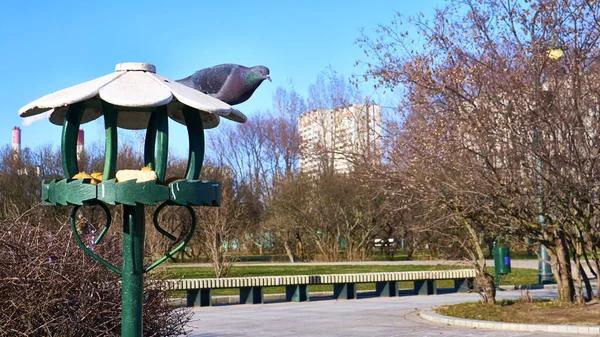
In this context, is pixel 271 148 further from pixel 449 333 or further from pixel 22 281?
pixel 22 281

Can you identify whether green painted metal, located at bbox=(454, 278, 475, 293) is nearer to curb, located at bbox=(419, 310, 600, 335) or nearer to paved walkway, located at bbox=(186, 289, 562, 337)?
paved walkway, located at bbox=(186, 289, 562, 337)

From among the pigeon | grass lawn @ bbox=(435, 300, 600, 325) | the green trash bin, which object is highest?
the pigeon

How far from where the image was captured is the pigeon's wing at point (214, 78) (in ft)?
19.2

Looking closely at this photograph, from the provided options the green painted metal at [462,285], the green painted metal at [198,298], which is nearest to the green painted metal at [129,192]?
the green painted metal at [198,298]

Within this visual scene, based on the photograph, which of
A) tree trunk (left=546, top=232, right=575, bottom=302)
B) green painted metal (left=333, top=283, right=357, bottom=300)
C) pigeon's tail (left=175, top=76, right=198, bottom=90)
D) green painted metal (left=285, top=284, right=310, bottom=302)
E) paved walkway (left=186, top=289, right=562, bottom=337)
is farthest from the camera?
green painted metal (left=333, top=283, right=357, bottom=300)

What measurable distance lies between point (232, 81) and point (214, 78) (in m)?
0.17

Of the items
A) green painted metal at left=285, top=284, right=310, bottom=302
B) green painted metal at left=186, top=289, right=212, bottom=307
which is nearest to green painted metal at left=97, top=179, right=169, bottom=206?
green painted metal at left=186, top=289, right=212, bottom=307

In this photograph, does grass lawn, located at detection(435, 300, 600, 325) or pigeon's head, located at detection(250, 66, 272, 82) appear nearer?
pigeon's head, located at detection(250, 66, 272, 82)

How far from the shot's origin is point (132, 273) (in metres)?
5.15

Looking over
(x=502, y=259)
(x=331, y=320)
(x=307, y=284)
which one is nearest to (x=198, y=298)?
(x=307, y=284)

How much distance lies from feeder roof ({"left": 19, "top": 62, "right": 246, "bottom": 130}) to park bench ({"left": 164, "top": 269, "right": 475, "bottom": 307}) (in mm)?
9906

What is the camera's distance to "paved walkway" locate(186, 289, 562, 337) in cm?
1112

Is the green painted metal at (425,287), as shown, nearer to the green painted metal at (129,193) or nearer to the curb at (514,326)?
the curb at (514,326)

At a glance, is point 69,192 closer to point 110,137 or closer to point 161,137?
point 110,137
